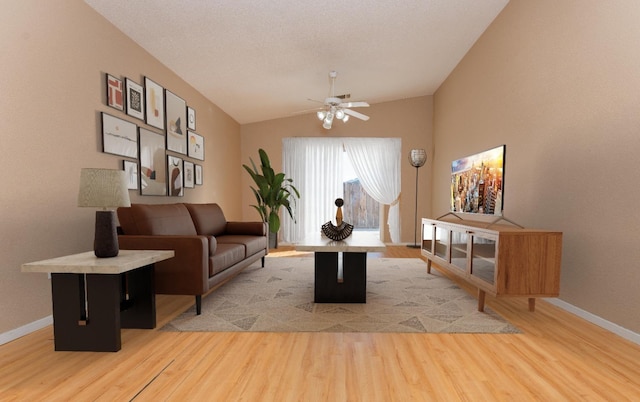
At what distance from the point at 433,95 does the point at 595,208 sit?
14.0 ft

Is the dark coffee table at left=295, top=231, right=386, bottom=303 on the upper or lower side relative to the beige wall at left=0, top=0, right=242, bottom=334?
lower

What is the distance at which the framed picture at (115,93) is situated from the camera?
2.65 meters

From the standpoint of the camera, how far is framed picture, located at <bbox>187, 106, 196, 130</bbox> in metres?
4.08

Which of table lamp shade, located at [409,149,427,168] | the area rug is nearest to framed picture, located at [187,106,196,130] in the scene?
the area rug

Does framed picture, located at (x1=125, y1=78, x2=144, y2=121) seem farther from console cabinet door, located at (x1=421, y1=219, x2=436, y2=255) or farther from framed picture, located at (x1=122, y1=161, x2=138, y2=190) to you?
console cabinet door, located at (x1=421, y1=219, x2=436, y2=255)

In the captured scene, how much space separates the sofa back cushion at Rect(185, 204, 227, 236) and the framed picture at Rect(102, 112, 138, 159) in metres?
0.84

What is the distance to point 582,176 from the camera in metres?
2.37

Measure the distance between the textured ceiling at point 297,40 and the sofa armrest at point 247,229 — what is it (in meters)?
1.95

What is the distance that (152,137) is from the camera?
3.28 meters

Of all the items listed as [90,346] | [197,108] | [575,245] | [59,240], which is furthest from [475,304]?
[197,108]

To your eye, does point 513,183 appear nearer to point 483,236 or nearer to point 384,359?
point 483,236

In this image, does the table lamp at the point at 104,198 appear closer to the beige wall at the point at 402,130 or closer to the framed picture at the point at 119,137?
the framed picture at the point at 119,137

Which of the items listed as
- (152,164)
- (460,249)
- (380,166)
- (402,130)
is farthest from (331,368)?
(402,130)

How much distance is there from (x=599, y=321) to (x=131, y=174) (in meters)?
4.00
